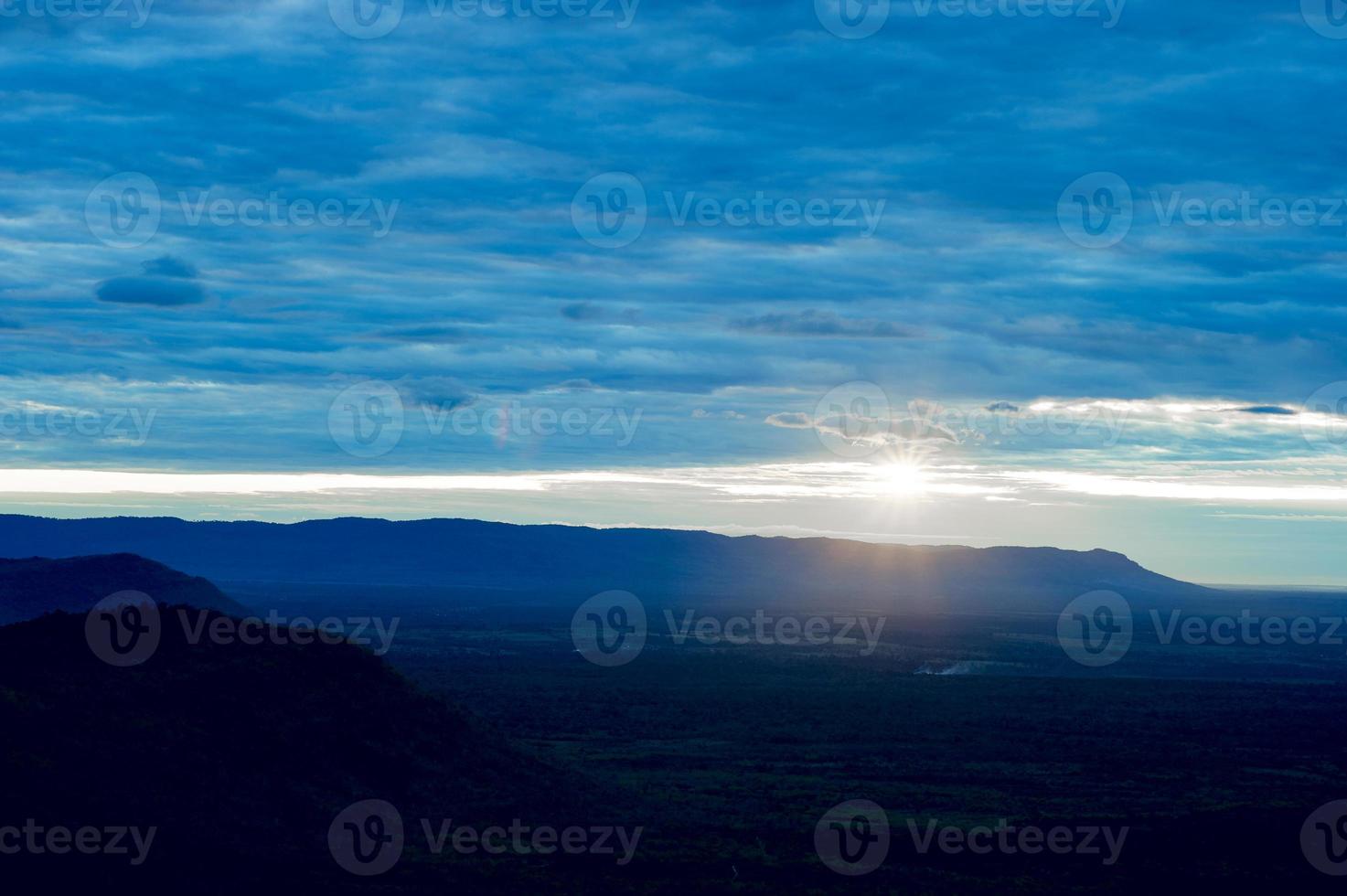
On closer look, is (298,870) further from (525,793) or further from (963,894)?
(963,894)

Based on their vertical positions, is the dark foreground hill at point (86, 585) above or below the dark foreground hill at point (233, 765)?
above

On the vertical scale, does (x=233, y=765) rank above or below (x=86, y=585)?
below

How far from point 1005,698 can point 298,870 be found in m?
54.7

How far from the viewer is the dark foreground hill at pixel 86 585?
11762 centimetres

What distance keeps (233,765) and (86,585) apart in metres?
94.8

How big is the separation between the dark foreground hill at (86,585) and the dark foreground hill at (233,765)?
7893cm

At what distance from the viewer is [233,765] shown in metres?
36.6

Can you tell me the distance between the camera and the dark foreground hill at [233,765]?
3005cm

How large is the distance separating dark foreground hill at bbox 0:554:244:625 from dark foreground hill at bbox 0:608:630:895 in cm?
7893

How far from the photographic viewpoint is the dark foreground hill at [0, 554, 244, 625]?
11762 cm

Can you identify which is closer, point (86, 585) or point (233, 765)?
point (233, 765)

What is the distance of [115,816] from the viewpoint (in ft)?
A: 104

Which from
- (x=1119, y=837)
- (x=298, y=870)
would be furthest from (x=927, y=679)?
(x=298, y=870)

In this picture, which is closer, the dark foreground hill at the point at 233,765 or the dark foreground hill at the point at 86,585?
the dark foreground hill at the point at 233,765
